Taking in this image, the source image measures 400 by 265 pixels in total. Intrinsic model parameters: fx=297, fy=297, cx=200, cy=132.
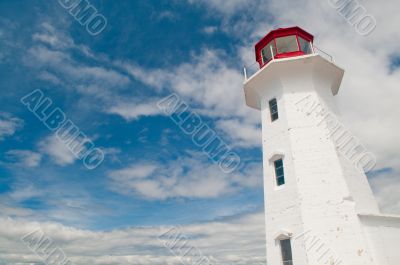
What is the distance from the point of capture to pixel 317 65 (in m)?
16.5

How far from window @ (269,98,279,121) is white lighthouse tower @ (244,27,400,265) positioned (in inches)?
2.3

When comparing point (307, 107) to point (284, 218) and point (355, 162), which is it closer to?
point (355, 162)

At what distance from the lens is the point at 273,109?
16984 millimetres

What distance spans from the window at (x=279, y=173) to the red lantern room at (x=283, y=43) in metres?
6.44

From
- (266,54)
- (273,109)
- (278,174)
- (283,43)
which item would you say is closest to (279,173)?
(278,174)

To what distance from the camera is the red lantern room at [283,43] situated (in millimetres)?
18047

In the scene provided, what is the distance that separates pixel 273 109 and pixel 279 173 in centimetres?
387

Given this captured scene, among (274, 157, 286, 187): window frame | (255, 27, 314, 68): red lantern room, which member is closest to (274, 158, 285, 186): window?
(274, 157, 286, 187): window frame

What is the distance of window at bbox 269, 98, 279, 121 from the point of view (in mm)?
16672

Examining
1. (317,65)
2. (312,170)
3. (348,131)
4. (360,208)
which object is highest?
(317,65)

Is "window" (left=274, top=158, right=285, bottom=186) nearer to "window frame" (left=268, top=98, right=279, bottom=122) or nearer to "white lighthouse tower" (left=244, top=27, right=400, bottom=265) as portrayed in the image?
"white lighthouse tower" (left=244, top=27, right=400, bottom=265)

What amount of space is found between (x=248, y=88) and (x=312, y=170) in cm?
679

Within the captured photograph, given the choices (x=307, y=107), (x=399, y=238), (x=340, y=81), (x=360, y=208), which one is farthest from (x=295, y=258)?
(x=340, y=81)

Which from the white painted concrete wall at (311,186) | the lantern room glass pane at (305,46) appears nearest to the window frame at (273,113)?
the white painted concrete wall at (311,186)
